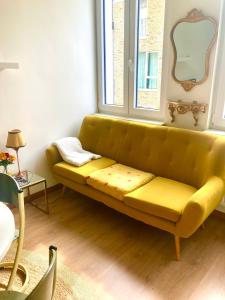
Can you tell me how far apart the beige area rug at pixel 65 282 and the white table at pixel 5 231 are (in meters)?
0.81

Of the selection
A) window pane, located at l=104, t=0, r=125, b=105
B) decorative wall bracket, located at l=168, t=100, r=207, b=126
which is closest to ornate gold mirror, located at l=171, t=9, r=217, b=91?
decorative wall bracket, located at l=168, t=100, r=207, b=126

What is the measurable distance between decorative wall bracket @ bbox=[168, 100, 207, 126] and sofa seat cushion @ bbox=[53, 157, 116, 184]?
2.79 feet

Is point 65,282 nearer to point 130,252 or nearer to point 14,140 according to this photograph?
point 130,252

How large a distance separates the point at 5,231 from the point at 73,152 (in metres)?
1.84

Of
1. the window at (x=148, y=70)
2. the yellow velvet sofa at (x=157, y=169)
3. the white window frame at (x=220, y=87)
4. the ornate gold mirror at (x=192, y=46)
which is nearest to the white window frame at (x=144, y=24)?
the window at (x=148, y=70)

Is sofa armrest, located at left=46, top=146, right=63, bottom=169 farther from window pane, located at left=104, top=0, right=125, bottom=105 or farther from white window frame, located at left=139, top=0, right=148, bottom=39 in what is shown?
white window frame, located at left=139, top=0, right=148, bottom=39

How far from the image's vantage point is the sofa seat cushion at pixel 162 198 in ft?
5.98

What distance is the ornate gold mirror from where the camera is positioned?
2150mm

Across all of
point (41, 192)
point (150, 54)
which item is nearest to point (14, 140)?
point (41, 192)

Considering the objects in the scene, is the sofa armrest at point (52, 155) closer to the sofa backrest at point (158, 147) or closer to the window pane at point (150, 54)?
the sofa backrest at point (158, 147)

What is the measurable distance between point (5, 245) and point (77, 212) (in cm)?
167

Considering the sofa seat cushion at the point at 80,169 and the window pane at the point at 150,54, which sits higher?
the window pane at the point at 150,54

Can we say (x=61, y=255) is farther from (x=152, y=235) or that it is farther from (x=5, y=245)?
(x=5, y=245)

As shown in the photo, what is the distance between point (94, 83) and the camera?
3.26 meters
